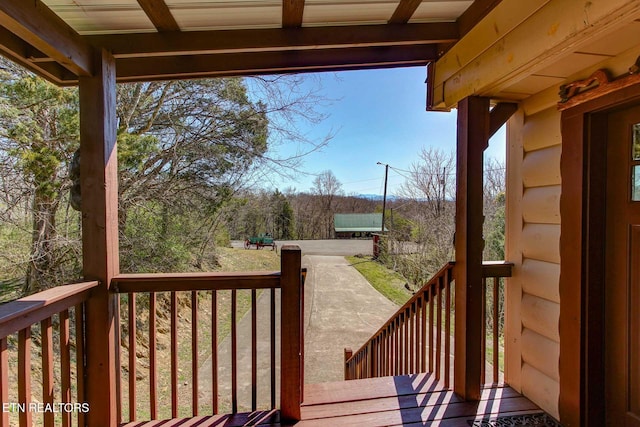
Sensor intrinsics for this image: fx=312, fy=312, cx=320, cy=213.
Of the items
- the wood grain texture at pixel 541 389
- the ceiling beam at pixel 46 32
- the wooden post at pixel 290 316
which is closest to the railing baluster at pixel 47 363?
the wooden post at pixel 290 316

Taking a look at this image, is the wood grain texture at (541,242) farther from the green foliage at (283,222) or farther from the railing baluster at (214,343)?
the green foliage at (283,222)

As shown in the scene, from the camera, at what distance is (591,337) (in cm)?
156

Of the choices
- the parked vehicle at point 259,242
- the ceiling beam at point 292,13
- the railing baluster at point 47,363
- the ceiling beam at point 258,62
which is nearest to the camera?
the railing baluster at point 47,363

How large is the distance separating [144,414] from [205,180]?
3.88m

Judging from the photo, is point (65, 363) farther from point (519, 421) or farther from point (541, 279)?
point (541, 279)

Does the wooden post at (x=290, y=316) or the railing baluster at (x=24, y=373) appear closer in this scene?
the railing baluster at (x=24, y=373)

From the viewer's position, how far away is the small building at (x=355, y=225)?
2125 centimetres

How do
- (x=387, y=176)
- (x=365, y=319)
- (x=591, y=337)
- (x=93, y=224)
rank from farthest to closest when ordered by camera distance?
(x=387, y=176), (x=365, y=319), (x=93, y=224), (x=591, y=337)

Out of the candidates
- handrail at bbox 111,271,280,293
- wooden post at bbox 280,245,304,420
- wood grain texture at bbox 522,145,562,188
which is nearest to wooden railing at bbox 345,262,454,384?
wood grain texture at bbox 522,145,562,188

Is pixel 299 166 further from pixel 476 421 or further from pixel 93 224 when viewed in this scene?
pixel 476 421

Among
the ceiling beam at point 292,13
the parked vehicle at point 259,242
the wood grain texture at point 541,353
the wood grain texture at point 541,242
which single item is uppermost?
the ceiling beam at point 292,13

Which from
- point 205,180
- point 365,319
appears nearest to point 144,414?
point 205,180

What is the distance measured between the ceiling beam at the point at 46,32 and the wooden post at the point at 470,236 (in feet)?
6.95

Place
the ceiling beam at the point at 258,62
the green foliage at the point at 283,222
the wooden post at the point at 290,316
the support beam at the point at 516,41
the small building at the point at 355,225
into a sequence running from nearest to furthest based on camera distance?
the support beam at the point at 516,41 → the wooden post at the point at 290,316 → the ceiling beam at the point at 258,62 → the green foliage at the point at 283,222 → the small building at the point at 355,225
